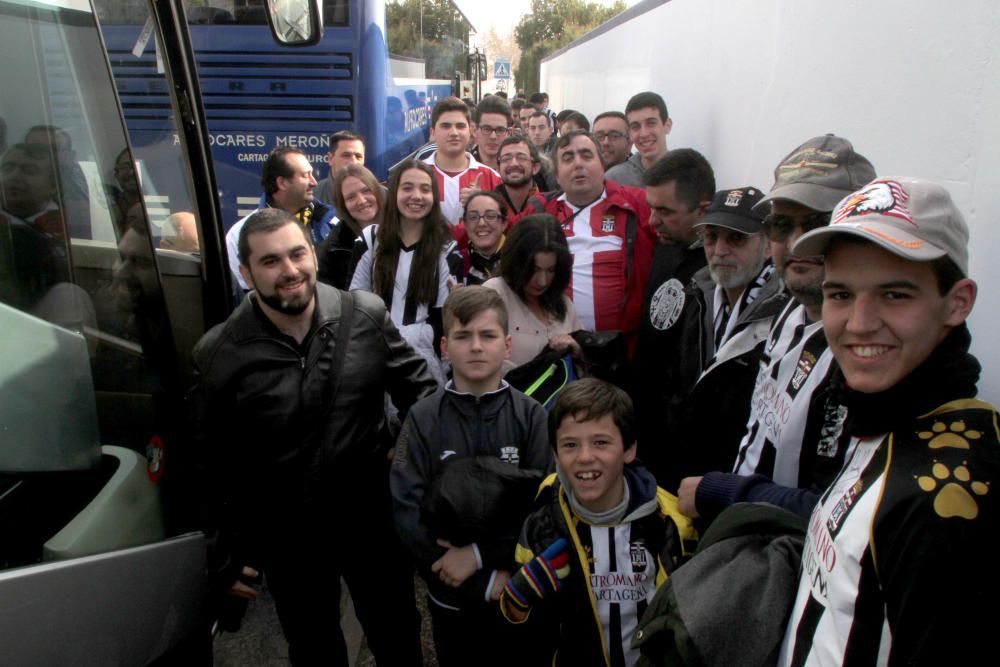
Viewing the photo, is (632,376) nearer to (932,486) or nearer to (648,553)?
(648,553)

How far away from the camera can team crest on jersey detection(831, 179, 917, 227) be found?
3.71 ft

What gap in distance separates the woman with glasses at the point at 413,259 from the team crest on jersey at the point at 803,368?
1.74m

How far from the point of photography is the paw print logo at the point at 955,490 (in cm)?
95

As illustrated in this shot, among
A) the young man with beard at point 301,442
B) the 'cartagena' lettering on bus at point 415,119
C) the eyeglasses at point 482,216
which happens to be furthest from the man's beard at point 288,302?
the 'cartagena' lettering on bus at point 415,119

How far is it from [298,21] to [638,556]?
440 centimetres

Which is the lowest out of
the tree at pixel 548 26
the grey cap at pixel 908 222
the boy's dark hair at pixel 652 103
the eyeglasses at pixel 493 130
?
the grey cap at pixel 908 222

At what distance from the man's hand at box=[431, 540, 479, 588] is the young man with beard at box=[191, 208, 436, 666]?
1.49ft

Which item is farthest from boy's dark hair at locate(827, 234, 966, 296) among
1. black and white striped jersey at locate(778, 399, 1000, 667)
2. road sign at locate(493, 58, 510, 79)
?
road sign at locate(493, 58, 510, 79)

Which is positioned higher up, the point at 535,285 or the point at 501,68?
the point at 501,68

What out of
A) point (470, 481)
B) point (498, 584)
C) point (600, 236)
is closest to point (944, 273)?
point (470, 481)

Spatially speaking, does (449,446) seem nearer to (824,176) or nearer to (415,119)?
(824,176)

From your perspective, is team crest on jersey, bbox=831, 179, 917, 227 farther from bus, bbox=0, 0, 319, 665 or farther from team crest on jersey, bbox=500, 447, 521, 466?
bus, bbox=0, 0, 319, 665

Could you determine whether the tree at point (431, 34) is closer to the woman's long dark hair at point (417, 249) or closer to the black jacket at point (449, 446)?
the woman's long dark hair at point (417, 249)

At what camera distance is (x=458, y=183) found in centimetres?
497
